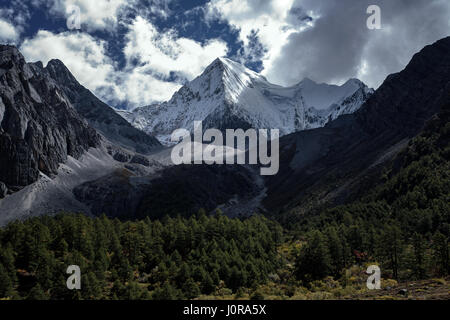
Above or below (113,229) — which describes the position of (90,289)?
below

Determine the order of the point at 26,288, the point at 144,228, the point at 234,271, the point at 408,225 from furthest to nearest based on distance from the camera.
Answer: the point at 408,225
the point at 144,228
the point at 234,271
the point at 26,288

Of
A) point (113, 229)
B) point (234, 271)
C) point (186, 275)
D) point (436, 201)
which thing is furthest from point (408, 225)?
point (113, 229)

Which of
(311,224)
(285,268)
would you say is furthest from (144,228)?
(311,224)

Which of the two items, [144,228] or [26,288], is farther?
[144,228]

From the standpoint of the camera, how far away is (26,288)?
65250 millimetres

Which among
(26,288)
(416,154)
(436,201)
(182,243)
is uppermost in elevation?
(416,154)

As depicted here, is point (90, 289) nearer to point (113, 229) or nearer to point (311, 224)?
point (113, 229)

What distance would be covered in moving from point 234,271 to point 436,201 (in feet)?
258

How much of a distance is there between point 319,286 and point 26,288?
176 feet

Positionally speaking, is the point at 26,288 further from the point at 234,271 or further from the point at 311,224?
the point at 311,224

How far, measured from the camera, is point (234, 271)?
70875mm

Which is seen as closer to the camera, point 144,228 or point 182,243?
point 182,243
